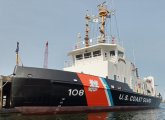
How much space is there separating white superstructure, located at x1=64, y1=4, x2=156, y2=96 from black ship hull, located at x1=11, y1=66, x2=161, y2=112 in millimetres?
2076

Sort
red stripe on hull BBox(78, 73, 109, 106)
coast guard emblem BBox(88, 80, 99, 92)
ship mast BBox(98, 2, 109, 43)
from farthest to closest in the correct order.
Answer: ship mast BBox(98, 2, 109, 43) → coast guard emblem BBox(88, 80, 99, 92) → red stripe on hull BBox(78, 73, 109, 106)

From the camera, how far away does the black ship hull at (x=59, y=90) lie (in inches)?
527

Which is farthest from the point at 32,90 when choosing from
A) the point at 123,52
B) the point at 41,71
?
the point at 123,52

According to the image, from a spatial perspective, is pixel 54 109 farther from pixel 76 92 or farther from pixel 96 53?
pixel 96 53

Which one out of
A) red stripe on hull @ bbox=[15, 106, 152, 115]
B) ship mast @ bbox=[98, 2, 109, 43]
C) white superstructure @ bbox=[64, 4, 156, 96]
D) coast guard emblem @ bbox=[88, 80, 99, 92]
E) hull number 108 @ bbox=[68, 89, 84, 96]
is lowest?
red stripe on hull @ bbox=[15, 106, 152, 115]

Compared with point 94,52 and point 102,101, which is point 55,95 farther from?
point 94,52

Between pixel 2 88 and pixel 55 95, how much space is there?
10.7 feet

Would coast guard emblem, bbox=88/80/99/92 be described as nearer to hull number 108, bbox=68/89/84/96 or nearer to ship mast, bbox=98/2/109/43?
hull number 108, bbox=68/89/84/96

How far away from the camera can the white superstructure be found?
60.6ft

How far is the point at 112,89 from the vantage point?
16438 millimetres

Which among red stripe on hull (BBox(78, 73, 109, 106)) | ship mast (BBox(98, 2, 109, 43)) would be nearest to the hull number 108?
red stripe on hull (BBox(78, 73, 109, 106))

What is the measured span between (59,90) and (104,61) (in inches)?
215

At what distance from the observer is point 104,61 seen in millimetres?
18312

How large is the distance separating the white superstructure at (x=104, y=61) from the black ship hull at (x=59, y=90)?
2076 mm
